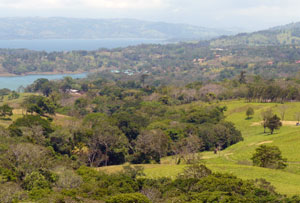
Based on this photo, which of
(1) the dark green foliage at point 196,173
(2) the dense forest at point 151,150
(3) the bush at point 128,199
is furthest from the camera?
(1) the dark green foliage at point 196,173

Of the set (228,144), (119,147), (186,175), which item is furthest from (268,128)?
(186,175)

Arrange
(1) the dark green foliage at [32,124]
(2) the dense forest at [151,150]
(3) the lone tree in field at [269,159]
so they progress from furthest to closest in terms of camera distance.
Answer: (1) the dark green foliage at [32,124], (3) the lone tree in field at [269,159], (2) the dense forest at [151,150]

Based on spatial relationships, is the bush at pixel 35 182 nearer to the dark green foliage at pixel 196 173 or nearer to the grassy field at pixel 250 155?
the grassy field at pixel 250 155

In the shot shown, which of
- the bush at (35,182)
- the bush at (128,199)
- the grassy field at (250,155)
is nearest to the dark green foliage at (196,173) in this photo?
the grassy field at (250,155)

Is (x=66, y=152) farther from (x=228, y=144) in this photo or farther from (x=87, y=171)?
(x=228, y=144)

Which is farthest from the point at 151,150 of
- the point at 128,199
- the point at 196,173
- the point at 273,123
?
the point at 128,199
